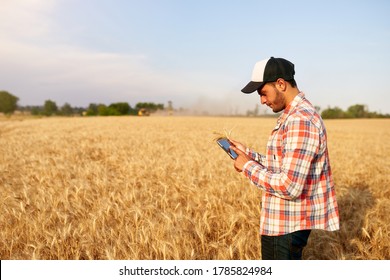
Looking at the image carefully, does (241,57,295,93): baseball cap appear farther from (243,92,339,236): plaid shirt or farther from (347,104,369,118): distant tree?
(347,104,369,118): distant tree

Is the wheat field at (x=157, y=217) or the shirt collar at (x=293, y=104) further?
the wheat field at (x=157, y=217)

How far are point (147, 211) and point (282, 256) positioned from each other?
2.49m

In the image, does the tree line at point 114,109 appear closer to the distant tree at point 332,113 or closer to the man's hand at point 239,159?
the distant tree at point 332,113

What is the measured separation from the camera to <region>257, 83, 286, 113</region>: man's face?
2172 millimetres

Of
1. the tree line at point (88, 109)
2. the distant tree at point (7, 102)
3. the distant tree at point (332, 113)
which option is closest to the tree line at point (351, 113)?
the distant tree at point (332, 113)

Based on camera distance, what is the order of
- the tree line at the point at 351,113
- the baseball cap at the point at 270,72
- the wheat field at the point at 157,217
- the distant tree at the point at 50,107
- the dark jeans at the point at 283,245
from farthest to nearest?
1. the distant tree at the point at 50,107
2. the tree line at the point at 351,113
3. the wheat field at the point at 157,217
4. the dark jeans at the point at 283,245
5. the baseball cap at the point at 270,72

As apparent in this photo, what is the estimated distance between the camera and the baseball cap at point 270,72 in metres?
2.10

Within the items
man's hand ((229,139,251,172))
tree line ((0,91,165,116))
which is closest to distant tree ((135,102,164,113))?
tree line ((0,91,165,116))

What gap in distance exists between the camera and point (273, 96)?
2.18 metres

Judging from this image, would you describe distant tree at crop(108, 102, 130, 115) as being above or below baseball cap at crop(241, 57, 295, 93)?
above

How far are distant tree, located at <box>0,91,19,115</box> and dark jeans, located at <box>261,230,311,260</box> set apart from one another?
13100 cm

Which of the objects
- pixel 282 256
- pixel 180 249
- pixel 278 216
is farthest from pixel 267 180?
pixel 180 249

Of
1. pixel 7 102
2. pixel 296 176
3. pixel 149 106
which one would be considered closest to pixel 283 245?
pixel 296 176
